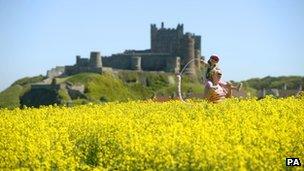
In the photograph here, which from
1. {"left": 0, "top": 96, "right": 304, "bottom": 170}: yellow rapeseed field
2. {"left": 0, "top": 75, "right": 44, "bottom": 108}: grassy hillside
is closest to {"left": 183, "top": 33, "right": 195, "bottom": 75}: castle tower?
{"left": 0, "top": 75, "right": 44, "bottom": 108}: grassy hillside

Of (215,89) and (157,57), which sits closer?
(215,89)

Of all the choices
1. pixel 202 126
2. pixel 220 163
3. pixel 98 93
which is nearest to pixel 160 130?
pixel 202 126

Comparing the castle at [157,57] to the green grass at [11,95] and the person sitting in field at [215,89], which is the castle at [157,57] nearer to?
the green grass at [11,95]

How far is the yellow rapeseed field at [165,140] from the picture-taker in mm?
11695

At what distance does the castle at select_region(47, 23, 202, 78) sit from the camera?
12350 cm

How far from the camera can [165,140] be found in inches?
502

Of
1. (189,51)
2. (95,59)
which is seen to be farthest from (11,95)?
(189,51)

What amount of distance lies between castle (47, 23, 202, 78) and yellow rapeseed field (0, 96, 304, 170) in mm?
100919

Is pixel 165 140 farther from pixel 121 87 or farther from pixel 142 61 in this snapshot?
pixel 142 61

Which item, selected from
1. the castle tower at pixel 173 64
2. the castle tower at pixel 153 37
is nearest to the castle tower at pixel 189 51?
the castle tower at pixel 173 64

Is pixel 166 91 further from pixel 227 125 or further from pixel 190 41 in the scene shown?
pixel 227 125

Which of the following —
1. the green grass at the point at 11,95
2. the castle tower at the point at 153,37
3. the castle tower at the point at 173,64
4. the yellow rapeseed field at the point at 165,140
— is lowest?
the green grass at the point at 11,95

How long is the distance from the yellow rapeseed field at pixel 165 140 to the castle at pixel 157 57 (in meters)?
101

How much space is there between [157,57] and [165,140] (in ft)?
390
